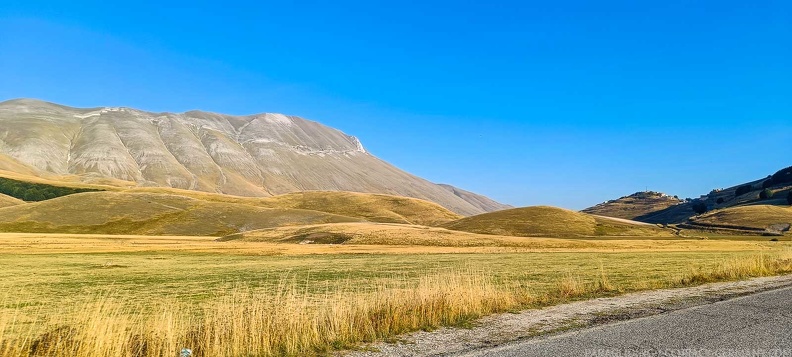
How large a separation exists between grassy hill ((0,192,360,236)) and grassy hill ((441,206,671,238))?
47313mm

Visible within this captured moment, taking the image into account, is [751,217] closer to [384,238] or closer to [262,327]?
[384,238]

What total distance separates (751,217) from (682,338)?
553ft

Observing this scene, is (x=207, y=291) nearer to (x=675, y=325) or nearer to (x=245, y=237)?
(x=675, y=325)

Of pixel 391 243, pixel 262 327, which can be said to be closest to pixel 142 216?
pixel 391 243

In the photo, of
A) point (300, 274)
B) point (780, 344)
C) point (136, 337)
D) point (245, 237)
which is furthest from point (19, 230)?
point (780, 344)

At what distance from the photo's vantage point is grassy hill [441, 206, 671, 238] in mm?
134875

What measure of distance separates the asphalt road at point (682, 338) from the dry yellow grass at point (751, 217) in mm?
151301

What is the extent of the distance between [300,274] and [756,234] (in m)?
137

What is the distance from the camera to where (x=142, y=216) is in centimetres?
15138

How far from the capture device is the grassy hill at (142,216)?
138500 mm

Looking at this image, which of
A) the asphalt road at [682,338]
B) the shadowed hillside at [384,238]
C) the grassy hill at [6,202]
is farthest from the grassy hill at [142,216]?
the asphalt road at [682,338]

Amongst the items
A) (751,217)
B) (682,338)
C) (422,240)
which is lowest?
(682,338)

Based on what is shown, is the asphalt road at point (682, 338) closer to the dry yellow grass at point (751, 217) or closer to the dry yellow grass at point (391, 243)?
the dry yellow grass at point (391, 243)

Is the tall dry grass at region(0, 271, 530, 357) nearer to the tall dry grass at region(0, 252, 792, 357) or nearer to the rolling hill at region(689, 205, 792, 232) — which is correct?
the tall dry grass at region(0, 252, 792, 357)
